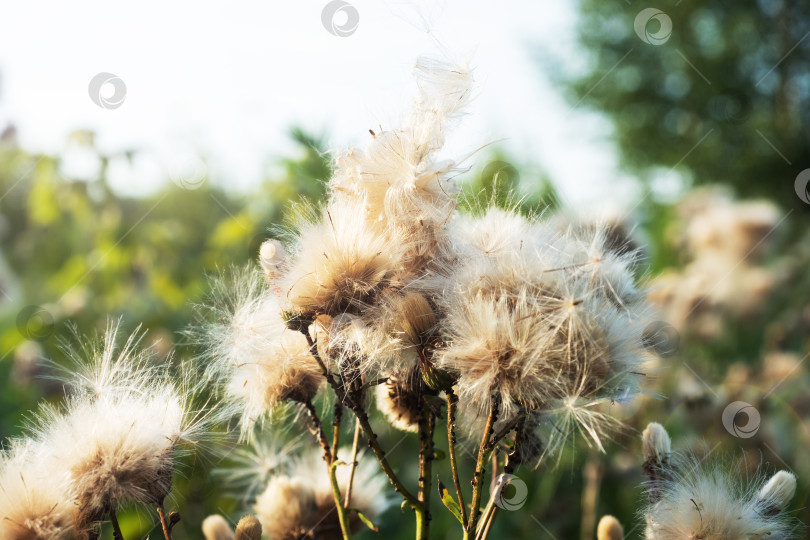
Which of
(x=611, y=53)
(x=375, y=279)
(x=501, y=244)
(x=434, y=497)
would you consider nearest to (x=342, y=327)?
(x=375, y=279)

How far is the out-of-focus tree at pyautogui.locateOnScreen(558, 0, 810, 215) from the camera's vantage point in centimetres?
795

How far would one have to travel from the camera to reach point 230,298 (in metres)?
0.95

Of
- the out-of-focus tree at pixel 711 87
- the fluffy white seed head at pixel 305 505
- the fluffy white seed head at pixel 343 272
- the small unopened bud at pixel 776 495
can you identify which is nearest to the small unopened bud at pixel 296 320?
the fluffy white seed head at pixel 343 272

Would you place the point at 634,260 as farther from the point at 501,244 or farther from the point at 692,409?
the point at 692,409

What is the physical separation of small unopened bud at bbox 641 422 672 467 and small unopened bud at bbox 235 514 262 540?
1.67 ft

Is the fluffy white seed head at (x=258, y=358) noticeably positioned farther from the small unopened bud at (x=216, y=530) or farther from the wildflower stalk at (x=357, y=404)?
the small unopened bud at (x=216, y=530)

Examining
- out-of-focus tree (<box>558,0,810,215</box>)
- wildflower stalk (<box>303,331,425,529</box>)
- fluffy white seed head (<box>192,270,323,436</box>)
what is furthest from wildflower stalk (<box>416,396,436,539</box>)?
out-of-focus tree (<box>558,0,810,215</box>)

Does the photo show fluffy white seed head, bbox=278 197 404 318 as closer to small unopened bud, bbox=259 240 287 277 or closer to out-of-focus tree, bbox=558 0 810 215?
small unopened bud, bbox=259 240 287 277

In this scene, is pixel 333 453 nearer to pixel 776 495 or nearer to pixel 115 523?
pixel 115 523

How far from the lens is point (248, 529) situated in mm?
852

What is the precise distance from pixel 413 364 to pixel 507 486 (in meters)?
0.18

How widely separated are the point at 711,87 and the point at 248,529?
8550mm

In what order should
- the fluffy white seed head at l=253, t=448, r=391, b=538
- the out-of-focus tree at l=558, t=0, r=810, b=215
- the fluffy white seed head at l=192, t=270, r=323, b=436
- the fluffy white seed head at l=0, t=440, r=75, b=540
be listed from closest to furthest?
the fluffy white seed head at l=0, t=440, r=75, b=540 < the fluffy white seed head at l=192, t=270, r=323, b=436 < the fluffy white seed head at l=253, t=448, r=391, b=538 < the out-of-focus tree at l=558, t=0, r=810, b=215

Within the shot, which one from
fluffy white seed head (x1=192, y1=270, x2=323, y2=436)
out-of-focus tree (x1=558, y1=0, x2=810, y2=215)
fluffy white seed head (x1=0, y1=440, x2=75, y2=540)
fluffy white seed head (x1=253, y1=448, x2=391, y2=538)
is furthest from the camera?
out-of-focus tree (x1=558, y1=0, x2=810, y2=215)
